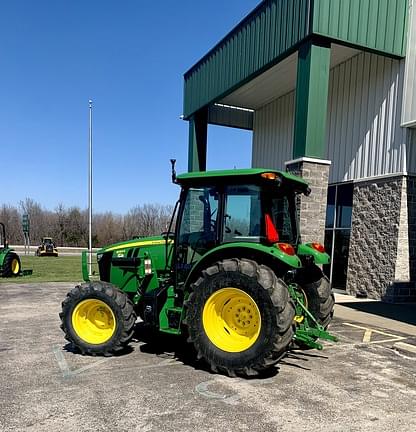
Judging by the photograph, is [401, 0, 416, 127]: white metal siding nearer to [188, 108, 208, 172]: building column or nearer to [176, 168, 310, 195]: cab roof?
[176, 168, 310, 195]: cab roof

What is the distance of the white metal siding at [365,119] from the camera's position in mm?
10016

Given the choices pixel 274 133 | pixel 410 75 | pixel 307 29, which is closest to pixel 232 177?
pixel 307 29

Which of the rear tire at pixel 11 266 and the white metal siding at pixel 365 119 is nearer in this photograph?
the white metal siding at pixel 365 119

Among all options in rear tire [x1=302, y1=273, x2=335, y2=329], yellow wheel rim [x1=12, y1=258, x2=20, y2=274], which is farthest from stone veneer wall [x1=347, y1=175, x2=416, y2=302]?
yellow wheel rim [x1=12, y1=258, x2=20, y2=274]

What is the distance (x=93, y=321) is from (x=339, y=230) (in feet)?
30.0

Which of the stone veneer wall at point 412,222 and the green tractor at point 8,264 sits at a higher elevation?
the stone veneer wall at point 412,222

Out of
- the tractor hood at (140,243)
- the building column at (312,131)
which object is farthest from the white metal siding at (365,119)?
the tractor hood at (140,243)

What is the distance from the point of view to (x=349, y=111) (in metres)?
11.5

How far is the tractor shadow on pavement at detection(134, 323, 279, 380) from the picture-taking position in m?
4.48

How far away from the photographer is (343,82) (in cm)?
1173

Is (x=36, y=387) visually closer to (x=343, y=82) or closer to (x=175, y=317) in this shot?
(x=175, y=317)

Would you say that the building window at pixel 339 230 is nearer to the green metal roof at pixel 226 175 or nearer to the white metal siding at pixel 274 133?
the white metal siding at pixel 274 133

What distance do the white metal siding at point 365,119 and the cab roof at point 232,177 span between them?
249 inches

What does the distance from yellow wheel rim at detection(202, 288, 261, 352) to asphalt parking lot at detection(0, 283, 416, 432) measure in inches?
15.7
